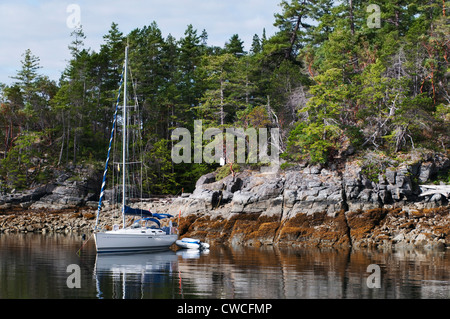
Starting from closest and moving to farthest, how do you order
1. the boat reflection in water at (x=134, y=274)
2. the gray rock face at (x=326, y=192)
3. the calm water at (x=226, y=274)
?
the calm water at (x=226, y=274) → the boat reflection in water at (x=134, y=274) → the gray rock face at (x=326, y=192)

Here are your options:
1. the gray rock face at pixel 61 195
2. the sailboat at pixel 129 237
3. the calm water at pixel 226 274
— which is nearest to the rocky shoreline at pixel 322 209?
the calm water at pixel 226 274

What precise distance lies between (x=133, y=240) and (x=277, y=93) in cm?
2560

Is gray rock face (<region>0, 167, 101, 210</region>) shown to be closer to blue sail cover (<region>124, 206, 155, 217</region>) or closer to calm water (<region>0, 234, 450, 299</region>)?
calm water (<region>0, 234, 450, 299</region>)

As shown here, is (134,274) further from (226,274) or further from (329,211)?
(329,211)

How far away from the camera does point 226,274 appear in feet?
62.0

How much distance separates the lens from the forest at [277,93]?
120ft

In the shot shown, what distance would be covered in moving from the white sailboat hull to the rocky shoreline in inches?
189

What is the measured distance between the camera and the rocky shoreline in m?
29.9

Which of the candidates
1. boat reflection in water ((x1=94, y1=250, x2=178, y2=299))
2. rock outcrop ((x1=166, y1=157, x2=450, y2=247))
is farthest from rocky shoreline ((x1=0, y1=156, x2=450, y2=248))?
boat reflection in water ((x1=94, y1=250, x2=178, y2=299))

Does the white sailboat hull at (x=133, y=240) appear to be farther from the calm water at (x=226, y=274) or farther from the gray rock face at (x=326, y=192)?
the gray rock face at (x=326, y=192)

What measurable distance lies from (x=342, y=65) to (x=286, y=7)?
48.5ft

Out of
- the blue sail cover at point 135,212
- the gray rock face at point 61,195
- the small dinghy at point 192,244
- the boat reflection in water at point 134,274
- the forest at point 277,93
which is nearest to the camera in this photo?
the boat reflection in water at point 134,274

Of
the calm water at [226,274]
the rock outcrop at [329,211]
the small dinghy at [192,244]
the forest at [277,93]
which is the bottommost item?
the small dinghy at [192,244]
